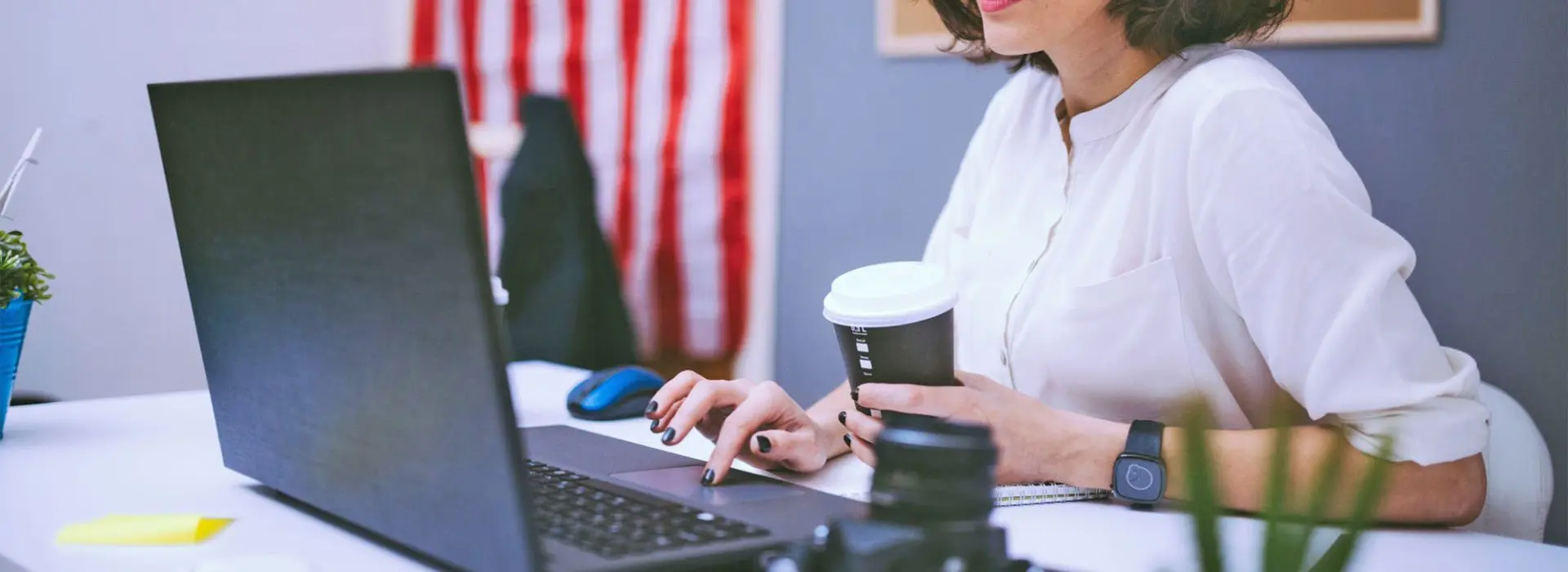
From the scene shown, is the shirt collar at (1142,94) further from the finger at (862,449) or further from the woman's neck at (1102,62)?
the finger at (862,449)

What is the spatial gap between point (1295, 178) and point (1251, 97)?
0.30 feet

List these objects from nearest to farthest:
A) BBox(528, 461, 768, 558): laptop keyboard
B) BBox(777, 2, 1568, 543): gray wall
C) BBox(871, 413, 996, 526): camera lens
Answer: BBox(871, 413, 996, 526): camera lens < BBox(528, 461, 768, 558): laptop keyboard < BBox(777, 2, 1568, 543): gray wall

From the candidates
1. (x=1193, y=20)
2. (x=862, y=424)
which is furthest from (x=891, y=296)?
(x=1193, y=20)

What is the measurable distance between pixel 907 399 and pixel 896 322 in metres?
0.07

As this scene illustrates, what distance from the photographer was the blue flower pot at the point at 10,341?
1097 millimetres

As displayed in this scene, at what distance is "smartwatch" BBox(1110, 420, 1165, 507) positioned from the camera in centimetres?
94

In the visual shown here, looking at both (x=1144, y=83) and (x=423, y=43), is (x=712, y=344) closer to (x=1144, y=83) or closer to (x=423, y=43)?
(x=423, y=43)

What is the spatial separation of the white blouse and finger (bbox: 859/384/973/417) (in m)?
0.17

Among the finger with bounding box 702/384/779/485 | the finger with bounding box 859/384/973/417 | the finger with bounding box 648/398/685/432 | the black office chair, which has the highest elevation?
the finger with bounding box 859/384/973/417

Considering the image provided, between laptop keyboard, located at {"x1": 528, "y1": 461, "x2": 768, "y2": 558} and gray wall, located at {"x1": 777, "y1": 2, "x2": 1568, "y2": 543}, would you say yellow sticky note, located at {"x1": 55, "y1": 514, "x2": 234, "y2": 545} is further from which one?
gray wall, located at {"x1": 777, "y1": 2, "x2": 1568, "y2": 543}

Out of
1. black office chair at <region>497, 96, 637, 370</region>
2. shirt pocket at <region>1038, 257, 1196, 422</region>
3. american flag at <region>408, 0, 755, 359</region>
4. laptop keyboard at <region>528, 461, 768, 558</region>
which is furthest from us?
american flag at <region>408, 0, 755, 359</region>

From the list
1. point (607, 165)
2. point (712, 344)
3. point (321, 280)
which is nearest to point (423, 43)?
point (607, 165)

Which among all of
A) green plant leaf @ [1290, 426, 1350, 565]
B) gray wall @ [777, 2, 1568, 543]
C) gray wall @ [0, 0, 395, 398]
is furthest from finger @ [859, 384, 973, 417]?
gray wall @ [0, 0, 395, 398]

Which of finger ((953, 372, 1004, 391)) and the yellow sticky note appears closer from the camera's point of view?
the yellow sticky note
